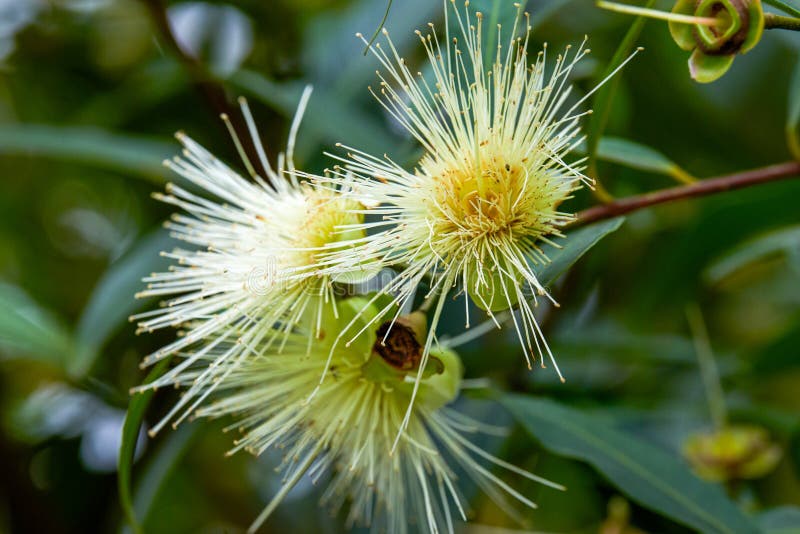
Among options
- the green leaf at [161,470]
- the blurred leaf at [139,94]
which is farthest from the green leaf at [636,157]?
the blurred leaf at [139,94]

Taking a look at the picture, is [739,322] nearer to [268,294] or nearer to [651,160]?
[651,160]

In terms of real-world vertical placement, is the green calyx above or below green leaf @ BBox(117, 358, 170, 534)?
above

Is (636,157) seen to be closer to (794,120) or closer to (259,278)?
(794,120)

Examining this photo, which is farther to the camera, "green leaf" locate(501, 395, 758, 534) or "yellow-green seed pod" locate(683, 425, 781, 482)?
"yellow-green seed pod" locate(683, 425, 781, 482)

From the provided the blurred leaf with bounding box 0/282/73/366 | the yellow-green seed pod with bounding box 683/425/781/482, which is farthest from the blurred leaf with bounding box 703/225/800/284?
the blurred leaf with bounding box 0/282/73/366

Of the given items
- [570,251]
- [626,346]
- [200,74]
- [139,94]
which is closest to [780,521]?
[626,346]

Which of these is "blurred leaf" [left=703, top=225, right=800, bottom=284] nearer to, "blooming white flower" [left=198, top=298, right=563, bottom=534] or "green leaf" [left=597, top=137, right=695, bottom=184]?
"green leaf" [left=597, top=137, right=695, bottom=184]

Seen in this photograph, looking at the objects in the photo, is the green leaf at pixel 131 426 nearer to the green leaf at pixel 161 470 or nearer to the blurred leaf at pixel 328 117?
the green leaf at pixel 161 470
